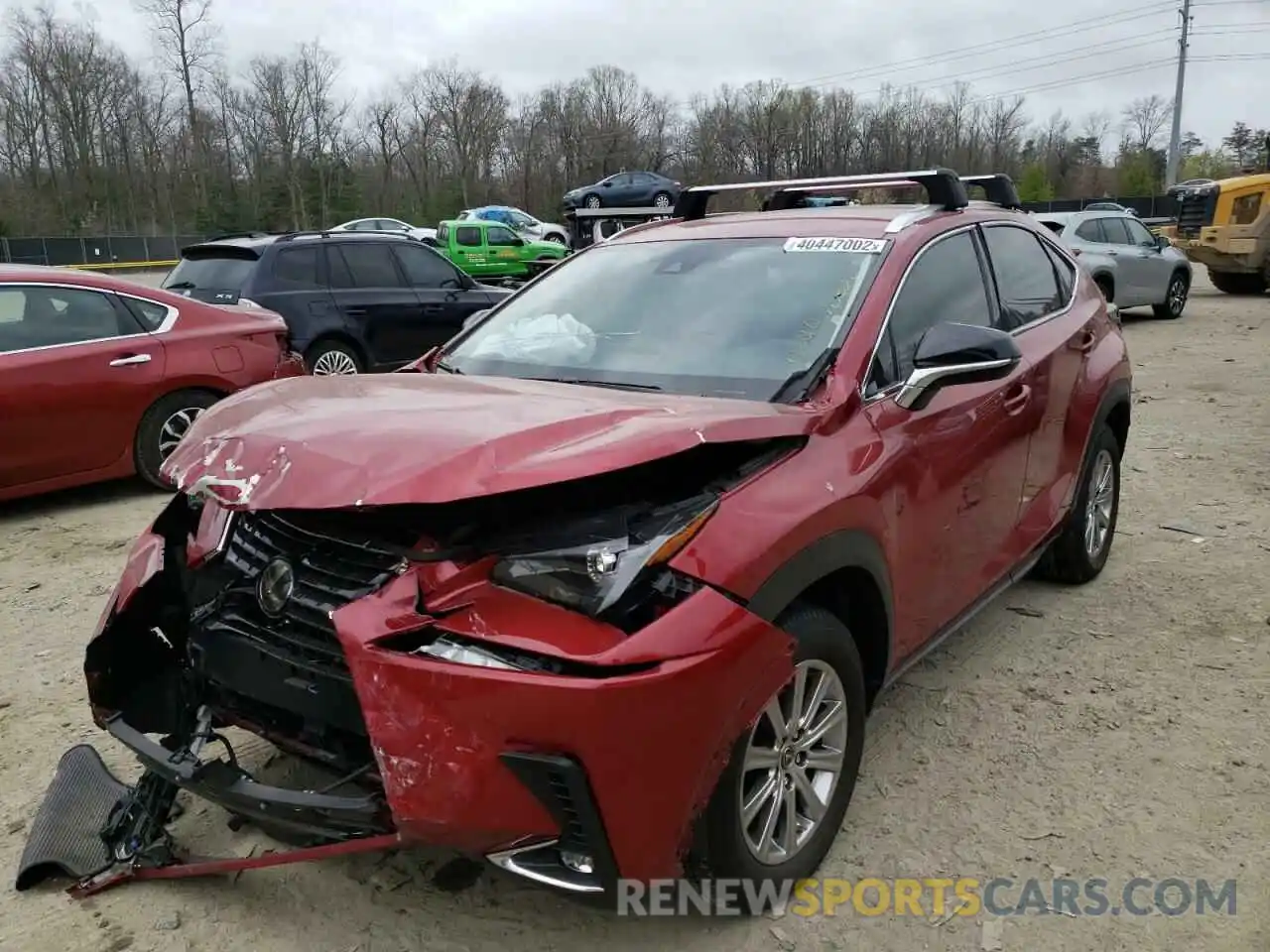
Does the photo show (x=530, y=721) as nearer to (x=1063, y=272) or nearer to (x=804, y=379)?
(x=804, y=379)

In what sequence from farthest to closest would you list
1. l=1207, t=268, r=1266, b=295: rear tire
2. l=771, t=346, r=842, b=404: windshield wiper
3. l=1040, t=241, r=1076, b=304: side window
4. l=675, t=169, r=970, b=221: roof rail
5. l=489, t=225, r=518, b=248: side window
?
1. l=489, t=225, r=518, b=248: side window
2. l=1207, t=268, r=1266, b=295: rear tire
3. l=1040, t=241, r=1076, b=304: side window
4. l=675, t=169, r=970, b=221: roof rail
5. l=771, t=346, r=842, b=404: windshield wiper

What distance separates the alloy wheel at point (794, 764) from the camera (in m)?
2.39

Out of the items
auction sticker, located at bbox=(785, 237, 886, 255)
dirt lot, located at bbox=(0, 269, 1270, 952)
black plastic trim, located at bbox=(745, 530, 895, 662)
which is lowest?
dirt lot, located at bbox=(0, 269, 1270, 952)

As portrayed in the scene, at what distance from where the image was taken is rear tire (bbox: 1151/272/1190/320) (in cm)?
1616

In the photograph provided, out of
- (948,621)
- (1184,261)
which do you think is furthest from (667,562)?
(1184,261)

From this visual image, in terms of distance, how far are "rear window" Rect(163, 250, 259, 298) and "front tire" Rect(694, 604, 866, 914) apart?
7932mm

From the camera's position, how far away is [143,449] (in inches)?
253

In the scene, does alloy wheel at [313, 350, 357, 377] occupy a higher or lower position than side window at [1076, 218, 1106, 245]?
lower

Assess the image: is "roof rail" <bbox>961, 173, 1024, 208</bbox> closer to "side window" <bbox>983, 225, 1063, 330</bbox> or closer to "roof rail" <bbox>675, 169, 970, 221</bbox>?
"side window" <bbox>983, 225, 1063, 330</bbox>

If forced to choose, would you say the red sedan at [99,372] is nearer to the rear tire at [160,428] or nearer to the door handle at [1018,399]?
the rear tire at [160,428]

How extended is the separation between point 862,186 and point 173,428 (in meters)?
4.80

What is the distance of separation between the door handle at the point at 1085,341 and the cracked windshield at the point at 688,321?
4.99ft

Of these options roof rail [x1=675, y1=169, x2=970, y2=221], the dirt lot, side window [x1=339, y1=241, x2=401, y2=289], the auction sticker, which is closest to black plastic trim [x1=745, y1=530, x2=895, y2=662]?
the dirt lot

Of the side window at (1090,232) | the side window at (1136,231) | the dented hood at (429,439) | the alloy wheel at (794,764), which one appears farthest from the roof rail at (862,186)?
the side window at (1136,231)
